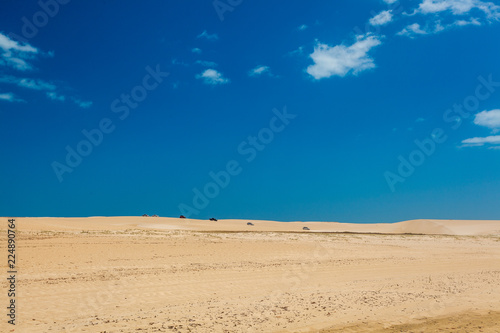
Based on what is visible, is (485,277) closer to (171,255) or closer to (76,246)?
(171,255)

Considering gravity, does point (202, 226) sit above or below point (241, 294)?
above

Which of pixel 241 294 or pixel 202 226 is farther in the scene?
pixel 202 226

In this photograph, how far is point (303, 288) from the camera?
13469mm

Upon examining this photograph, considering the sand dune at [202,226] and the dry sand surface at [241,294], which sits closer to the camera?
the dry sand surface at [241,294]

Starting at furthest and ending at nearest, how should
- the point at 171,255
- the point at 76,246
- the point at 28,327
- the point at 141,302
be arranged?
the point at 76,246, the point at 171,255, the point at 141,302, the point at 28,327

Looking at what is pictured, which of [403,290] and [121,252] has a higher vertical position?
[121,252]

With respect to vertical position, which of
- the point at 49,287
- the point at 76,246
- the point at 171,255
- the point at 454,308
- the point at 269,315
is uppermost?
the point at 76,246

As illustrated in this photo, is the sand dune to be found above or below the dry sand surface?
above

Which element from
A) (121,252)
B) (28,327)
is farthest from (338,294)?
(121,252)

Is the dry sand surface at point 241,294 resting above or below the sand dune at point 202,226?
below

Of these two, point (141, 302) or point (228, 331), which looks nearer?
point (228, 331)

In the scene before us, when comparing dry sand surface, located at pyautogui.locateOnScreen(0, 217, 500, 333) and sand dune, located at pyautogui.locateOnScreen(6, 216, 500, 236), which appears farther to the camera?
sand dune, located at pyautogui.locateOnScreen(6, 216, 500, 236)

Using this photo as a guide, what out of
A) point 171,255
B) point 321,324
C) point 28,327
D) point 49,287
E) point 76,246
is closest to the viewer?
point 28,327

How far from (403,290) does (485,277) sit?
6.51 m
